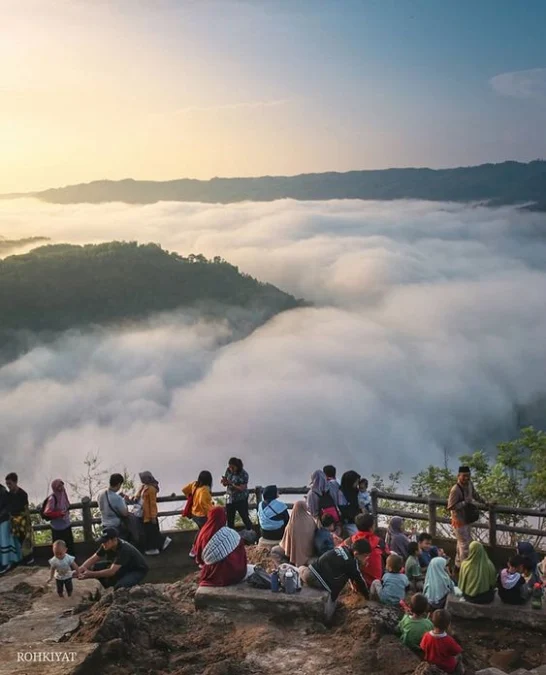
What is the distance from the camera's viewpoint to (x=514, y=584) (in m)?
7.75

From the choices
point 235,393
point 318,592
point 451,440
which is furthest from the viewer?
point 235,393

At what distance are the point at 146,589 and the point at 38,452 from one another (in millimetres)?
86954

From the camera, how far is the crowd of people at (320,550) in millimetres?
7629

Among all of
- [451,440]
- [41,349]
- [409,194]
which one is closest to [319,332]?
[451,440]

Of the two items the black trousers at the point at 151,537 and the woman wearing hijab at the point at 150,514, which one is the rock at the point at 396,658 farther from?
the black trousers at the point at 151,537

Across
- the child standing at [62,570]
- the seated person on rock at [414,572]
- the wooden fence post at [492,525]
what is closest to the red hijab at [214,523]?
the child standing at [62,570]

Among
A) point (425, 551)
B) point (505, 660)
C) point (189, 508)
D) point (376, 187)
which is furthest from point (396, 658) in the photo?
point (376, 187)

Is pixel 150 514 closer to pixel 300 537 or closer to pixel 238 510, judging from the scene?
pixel 238 510

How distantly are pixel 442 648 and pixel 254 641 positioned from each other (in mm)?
1795

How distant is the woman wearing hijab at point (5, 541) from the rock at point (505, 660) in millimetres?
6117

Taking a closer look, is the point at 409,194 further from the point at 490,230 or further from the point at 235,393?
the point at 235,393

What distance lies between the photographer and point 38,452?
3521 inches

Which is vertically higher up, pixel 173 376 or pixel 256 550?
pixel 256 550

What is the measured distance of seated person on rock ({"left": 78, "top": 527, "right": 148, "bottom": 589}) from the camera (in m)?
7.93
